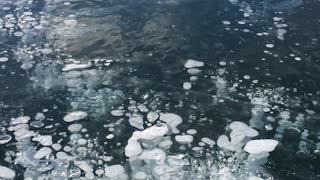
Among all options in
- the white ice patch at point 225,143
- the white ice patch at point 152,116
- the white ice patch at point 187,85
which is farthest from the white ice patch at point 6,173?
the white ice patch at point 187,85

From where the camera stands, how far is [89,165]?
1.77 meters

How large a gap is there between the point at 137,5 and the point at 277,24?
1.40m

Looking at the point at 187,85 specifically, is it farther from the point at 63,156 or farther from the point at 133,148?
the point at 63,156

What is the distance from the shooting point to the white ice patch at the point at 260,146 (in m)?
1.87

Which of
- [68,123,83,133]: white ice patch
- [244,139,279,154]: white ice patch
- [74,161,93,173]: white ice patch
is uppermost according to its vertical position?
[244,139,279,154]: white ice patch

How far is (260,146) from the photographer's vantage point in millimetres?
1898

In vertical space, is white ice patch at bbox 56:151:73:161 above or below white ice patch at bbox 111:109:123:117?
below

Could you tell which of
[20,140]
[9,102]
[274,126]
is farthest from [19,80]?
[274,126]

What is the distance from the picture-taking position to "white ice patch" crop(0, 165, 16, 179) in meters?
1.70

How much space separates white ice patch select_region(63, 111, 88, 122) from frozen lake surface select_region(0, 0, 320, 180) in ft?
0.04

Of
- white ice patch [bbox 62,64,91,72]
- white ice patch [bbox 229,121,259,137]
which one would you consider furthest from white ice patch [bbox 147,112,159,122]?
white ice patch [bbox 62,64,91,72]

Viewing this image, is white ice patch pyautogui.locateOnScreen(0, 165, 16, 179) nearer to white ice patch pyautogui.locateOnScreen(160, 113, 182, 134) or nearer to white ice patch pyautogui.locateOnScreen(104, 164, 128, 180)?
white ice patch pyautogui.locateOnScreen(104, 164, 128, 180)

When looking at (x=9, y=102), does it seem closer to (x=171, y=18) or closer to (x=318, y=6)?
(x=171, y=18)

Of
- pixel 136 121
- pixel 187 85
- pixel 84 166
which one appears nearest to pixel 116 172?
pixel 84 166
